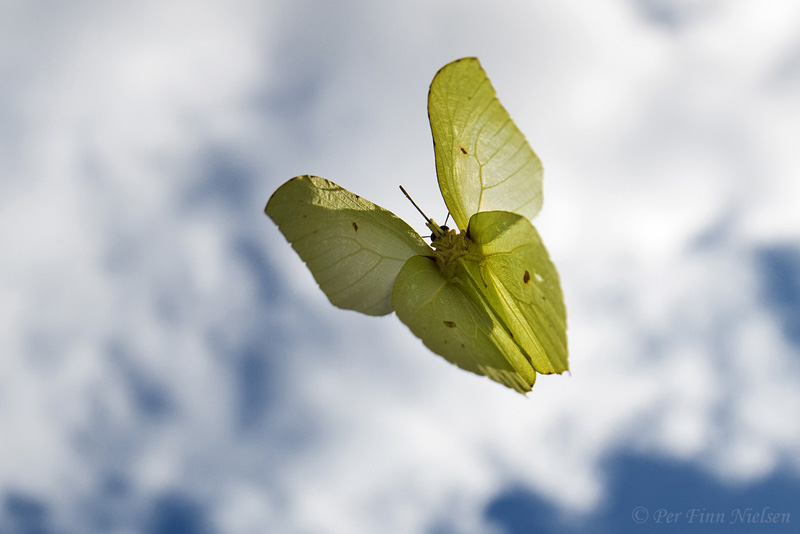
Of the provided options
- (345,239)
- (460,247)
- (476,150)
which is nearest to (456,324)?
(460,247)

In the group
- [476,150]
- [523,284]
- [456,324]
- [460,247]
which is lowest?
[456,324]

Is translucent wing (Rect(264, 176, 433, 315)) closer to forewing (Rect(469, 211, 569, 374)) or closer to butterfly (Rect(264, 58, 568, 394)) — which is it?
butterfly (Rect(264, 58, 568, 394))

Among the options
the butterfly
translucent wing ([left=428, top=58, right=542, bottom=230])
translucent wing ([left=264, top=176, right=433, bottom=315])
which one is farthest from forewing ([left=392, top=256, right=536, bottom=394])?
translucent wing ([left=428, top=58, right=542, bottom=230])

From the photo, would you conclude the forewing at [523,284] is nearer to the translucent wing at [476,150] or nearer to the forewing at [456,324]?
the forewing at [456,324]

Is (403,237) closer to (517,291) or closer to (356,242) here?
(356,242)

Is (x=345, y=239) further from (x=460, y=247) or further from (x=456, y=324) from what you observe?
Result: (x=456, y=324)

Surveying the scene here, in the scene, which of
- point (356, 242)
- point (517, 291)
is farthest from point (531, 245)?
point (356, 242)

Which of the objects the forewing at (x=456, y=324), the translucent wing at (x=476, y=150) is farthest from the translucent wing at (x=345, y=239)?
the translucent wing at (x=476, y=150)
